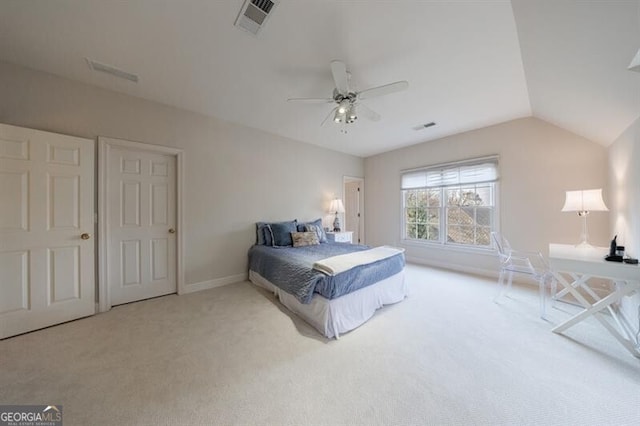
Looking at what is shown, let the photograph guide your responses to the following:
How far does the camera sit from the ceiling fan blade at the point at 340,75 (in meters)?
1.89

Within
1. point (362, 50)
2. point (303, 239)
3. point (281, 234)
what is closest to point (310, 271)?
point (303, 239)

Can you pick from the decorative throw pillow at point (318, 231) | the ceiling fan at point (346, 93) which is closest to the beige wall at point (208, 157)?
the decorative throw pillow at point (318, 231)

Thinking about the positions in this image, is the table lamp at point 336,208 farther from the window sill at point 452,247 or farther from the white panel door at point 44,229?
Answer: the white panel door at point 44,229

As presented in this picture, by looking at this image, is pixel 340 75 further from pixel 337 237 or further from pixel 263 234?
pixel 337 237

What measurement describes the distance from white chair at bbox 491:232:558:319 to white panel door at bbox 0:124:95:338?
497cm

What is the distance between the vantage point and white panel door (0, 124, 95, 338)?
2043mm

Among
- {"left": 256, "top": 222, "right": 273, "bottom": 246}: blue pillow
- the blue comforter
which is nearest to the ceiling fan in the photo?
the blue comforter

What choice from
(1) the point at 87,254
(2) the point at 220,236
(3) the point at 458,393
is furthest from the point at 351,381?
(1) the point at 87,254

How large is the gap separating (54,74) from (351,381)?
4.15 metres

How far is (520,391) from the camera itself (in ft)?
4.80

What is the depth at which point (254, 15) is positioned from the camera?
1.64 m

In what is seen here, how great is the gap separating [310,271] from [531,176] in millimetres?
3799

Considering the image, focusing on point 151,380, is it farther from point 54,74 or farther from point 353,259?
point 54,74

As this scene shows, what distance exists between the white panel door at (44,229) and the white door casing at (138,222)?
6.5 inches
